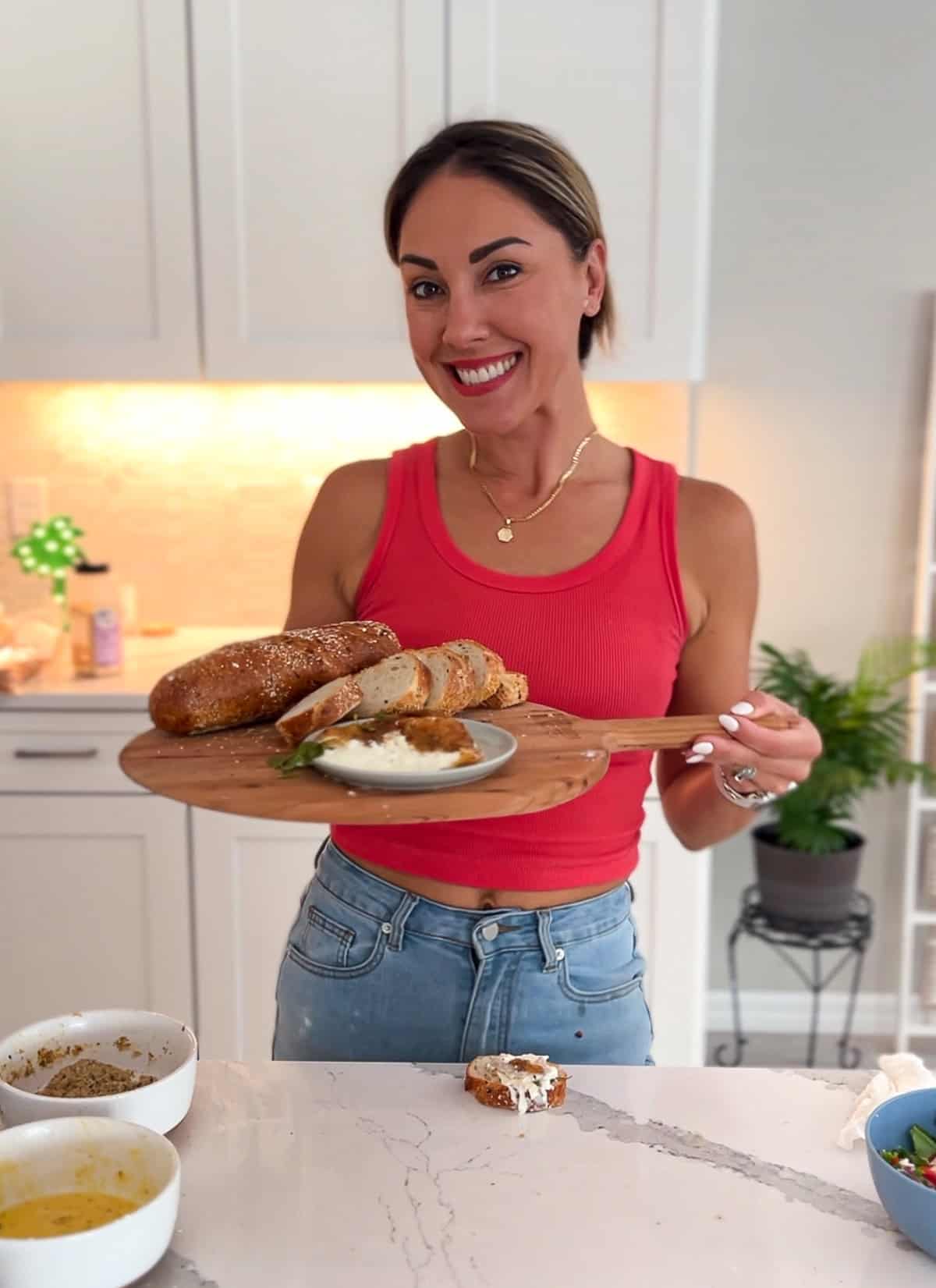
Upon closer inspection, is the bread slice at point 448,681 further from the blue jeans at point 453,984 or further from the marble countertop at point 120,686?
the marble countertop at point 120,686

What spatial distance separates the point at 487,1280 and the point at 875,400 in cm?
238

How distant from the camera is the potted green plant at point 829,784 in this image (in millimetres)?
2561

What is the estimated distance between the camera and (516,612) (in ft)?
4.15

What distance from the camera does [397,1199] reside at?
89 centimetres

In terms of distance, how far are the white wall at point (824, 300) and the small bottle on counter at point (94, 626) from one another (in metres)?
1.37

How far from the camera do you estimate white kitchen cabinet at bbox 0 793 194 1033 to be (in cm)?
237

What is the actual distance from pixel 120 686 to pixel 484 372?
1.39 m

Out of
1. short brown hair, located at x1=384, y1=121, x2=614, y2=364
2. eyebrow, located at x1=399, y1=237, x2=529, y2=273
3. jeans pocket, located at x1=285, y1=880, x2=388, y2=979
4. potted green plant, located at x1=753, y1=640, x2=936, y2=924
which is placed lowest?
potted green plant, located at x1=753, y1=640, x2=936, y2=924

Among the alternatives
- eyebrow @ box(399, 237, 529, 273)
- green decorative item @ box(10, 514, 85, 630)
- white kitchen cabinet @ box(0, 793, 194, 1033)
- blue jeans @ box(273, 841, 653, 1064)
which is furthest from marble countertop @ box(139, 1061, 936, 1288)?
green decorative item @ box(10, 514, 85, 630)

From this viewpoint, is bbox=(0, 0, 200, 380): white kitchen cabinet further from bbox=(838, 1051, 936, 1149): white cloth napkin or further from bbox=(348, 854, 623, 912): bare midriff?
bbox=(838, 1051, 936, 1149): white cloth napkin

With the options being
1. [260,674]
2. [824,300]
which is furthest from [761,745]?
[824,300]

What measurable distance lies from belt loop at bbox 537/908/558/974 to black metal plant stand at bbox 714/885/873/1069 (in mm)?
1512

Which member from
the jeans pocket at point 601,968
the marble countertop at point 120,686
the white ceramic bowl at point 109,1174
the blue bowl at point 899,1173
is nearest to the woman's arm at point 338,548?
the jeans pocket at point 601,968

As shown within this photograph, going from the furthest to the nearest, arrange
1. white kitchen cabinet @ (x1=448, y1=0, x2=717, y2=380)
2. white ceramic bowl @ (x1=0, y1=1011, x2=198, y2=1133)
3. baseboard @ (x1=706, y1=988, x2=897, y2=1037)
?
baseboard @ (x1=706, y1=988, x2=897, y2=1037)
white kitchen cabinet @ (x1=448, y1=0, x2=717, y2=380)
white ceramic bowl @ (x1=0, y1=1011, x2=198, y2=1133)
